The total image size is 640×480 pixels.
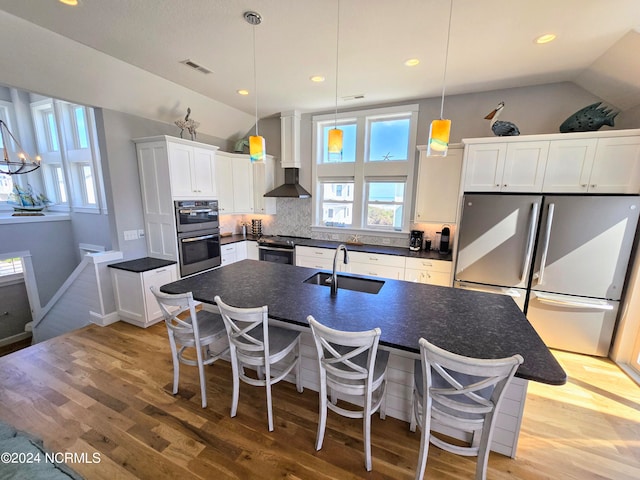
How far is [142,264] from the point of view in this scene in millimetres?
3391

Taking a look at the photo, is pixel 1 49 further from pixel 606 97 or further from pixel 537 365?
pixel 606 97

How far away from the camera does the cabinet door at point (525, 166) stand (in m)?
2.82

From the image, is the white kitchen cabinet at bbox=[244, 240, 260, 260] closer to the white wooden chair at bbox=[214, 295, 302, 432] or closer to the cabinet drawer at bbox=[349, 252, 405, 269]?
the cabinet drawer at bbox=[349, 252, 405, 269]

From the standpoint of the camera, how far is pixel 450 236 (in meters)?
3.72

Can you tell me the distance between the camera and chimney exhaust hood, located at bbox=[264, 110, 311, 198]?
4402mm

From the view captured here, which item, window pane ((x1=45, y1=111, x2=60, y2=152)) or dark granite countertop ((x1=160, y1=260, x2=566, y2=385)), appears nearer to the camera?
dark granite countertop ((x1=160, y1=260, x2=566, y2=385))

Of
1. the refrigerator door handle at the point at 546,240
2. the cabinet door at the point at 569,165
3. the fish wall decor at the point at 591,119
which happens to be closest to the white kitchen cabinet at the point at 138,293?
the refrigerator door handle at the point at 546,240

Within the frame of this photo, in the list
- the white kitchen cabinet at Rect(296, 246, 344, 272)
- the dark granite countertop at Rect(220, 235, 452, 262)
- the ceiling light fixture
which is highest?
the ceiling light fixture

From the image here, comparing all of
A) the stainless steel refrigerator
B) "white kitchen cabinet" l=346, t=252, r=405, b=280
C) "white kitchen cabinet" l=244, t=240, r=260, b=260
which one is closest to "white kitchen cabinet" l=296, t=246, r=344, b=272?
"white kitchen cabinet" l=346, t=252, r=405, b=280

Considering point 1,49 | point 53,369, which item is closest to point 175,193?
point 1,49

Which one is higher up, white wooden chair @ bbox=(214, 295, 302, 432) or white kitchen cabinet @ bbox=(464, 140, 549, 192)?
white kitchen cabinet @ bbox=(464, 140, 549, 192)

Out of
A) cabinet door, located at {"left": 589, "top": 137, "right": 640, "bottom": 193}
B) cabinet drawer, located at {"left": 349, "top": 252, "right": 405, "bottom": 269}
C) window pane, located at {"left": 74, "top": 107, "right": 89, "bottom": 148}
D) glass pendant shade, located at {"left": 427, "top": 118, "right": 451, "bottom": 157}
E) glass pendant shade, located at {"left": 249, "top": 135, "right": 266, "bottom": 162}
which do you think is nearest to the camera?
glass pendant shade, located at {"left": 427, "top": 118, "right": 451, "bottom": 157}

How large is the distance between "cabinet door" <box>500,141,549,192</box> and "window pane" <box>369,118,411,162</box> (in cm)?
139

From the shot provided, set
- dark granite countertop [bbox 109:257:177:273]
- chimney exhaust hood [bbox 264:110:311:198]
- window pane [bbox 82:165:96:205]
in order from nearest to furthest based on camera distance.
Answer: dark granite countertop [bbox 109:257:177:273] → chimney exhaust hood [bbox 264:110:311:198] → window pane [bbox 82:165:96:205]
